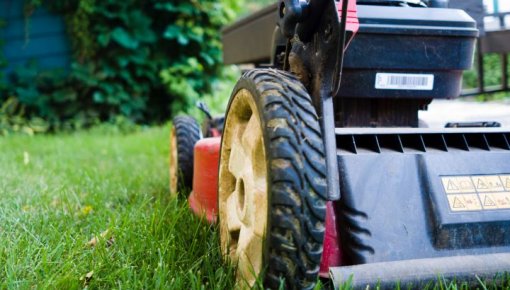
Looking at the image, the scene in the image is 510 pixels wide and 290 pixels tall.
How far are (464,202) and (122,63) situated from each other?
4357mm

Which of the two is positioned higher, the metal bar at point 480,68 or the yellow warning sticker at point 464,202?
the metal bar at point 480,68

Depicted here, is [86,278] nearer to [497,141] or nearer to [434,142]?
[434,142]

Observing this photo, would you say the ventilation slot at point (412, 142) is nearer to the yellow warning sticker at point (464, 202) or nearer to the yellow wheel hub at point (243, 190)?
the yellow warning sticker at point (464, 202)

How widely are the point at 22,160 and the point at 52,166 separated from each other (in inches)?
14.9

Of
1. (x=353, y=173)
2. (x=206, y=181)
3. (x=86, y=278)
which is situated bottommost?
(x=86, y=278)

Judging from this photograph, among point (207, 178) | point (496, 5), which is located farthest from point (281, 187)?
point (496, 5)

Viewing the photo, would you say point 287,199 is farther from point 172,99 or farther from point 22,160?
point 172,99

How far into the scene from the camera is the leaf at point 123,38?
5.08m

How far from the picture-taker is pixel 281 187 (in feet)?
3.12

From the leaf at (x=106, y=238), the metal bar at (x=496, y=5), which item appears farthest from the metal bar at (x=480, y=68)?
the leaf at (x=106, y=238)

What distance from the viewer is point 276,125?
988 mm

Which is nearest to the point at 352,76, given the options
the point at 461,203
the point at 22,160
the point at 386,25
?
the point at 386,25

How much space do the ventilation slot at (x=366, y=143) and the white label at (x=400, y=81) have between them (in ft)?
0.85

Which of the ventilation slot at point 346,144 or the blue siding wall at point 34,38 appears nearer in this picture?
the ventilation slot at point 346,144
